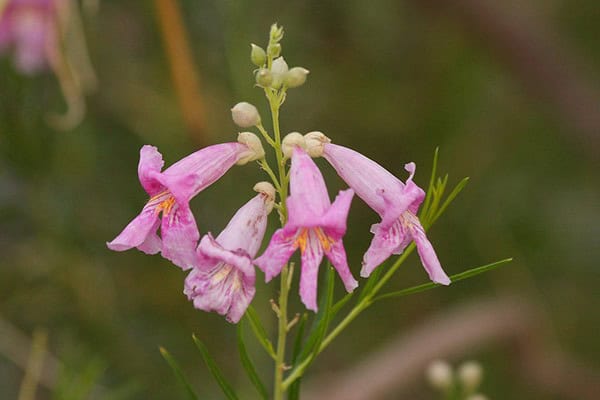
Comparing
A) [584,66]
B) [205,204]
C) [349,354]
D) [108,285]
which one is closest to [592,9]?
[584,66]

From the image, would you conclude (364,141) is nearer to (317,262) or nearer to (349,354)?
(349,354)

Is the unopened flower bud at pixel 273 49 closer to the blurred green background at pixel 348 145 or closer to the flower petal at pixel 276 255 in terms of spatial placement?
the flower petal at pixel 276 255

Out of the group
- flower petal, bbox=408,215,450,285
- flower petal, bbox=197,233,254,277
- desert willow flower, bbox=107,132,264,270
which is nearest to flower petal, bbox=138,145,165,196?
desert willow flower, bbox=107,132,264,270

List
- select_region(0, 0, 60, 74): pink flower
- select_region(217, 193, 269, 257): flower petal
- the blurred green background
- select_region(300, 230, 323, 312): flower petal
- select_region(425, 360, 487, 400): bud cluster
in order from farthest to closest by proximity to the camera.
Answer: the blurred green background, select_region(0, 0, 60, 74): pink flower, select_region(425, 360, 487, 400): bud cluster, select_region(217, 193, 269, 257): flower petal, select_region(300, 230, 323, 312): flower petal

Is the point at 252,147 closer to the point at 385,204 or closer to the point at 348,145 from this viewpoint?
the point at 385,204

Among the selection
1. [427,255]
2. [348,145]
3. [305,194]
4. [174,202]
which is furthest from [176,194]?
[348,145]

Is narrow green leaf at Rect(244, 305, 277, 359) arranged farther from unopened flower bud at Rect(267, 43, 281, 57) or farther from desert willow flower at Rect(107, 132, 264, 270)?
unopened flower bud at Rect(267, 43, 281, 57)
